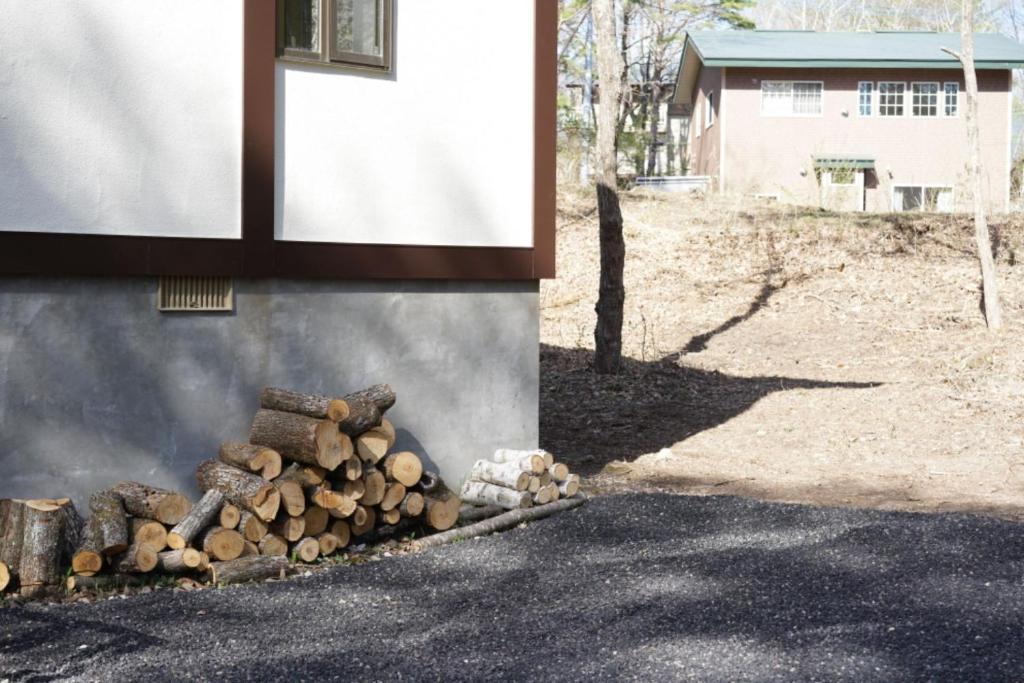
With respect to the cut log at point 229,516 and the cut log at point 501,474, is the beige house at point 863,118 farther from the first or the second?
the cut log at point 229,516

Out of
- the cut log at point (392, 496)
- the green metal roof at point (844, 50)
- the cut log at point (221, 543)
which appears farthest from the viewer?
the green metal roof at point (844, 50)

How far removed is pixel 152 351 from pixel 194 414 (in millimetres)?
523

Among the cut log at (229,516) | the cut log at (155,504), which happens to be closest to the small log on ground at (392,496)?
the cut log at (229,516)

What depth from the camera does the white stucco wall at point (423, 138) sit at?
8.30m

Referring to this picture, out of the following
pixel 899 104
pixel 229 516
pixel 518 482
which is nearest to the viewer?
pixel 229 516

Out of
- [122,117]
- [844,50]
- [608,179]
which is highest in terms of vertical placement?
[844,50]

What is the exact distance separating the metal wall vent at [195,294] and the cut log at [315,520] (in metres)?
1.58

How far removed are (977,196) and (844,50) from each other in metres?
14.6

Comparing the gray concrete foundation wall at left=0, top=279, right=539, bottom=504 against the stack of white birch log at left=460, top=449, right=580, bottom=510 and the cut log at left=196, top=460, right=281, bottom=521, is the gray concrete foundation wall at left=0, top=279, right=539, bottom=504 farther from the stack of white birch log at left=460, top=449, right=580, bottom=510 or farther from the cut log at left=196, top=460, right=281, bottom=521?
the cut log at left=196, top=460, right=281, bottom=521

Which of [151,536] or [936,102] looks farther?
[936,102]

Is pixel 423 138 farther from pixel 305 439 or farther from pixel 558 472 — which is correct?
pixel 558 472

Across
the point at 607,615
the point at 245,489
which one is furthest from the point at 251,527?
the point at 607,615

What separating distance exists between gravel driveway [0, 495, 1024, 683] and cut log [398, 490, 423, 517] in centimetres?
46

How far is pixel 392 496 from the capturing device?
316 inches
